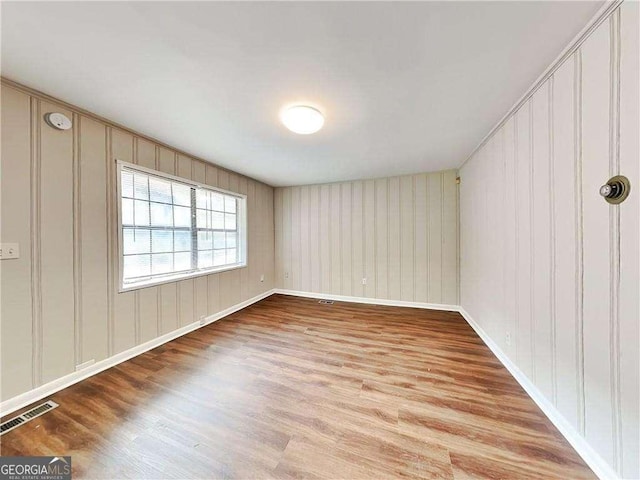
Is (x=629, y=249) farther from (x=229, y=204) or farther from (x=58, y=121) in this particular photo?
(x=229, y=204)

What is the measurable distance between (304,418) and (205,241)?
2748 mm

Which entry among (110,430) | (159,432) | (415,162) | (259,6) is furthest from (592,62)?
(110,430)

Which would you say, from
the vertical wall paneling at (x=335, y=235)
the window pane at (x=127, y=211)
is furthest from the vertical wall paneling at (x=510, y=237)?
Answer: the window pane at (x=127, y=211)

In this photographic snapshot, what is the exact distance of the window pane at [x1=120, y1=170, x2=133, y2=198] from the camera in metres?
2.34

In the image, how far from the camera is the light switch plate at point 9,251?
1576mm

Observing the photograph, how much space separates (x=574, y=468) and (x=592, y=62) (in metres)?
2.19

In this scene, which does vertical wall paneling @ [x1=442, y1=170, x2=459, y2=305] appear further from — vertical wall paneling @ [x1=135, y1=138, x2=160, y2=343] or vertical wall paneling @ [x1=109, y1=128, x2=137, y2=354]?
vertical wall paneling @ [x1=109, y1=128, x2=137, y2=354]

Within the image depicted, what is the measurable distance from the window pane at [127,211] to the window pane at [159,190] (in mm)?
258

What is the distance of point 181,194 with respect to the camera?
2.98 metres

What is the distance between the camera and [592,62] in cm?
120

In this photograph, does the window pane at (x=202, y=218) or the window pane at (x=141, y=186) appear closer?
the window pane at (x=141, y=186)

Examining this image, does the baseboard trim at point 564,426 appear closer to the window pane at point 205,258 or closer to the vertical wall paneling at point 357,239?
the vertical wall paneling at point 357,239

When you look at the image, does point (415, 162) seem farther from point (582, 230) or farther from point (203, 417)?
point (203, 417)

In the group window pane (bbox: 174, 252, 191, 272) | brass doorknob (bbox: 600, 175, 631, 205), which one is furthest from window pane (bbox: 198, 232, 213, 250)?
brass doorknob (bbox: 600, 175, 631, 205)
